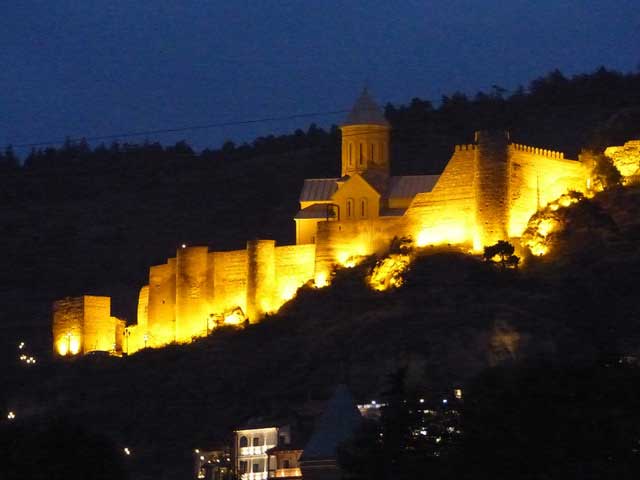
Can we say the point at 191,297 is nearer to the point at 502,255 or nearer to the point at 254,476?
the point at 502,255

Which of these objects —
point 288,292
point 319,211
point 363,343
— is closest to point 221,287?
point 288,292

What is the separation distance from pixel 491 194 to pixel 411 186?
24.2 ft

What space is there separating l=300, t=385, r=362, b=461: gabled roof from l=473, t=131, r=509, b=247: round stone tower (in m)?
22.2

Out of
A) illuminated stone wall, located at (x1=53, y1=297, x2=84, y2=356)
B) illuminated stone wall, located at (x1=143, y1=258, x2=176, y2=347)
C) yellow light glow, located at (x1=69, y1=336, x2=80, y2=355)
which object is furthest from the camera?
illuminated stone wall, located at (x1=53, y1=297, x2=84, y2=356)

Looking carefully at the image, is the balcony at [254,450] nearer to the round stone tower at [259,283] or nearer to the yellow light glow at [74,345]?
the round stone tower at [259,283]

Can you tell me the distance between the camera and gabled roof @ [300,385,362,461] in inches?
2111

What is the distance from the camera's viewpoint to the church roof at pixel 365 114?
286ft

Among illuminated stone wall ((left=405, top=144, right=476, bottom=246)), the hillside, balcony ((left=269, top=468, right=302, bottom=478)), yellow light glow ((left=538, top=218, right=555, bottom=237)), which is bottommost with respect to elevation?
balcony ((left=269, top=468, right=302, bottom=478))

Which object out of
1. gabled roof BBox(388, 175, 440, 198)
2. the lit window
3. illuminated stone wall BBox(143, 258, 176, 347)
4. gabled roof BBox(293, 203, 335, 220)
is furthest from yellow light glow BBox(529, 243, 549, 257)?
illuminated stone wall BBox(143, 258, 176, 347)

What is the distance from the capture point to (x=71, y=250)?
143m

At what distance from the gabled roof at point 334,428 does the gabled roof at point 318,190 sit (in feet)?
102

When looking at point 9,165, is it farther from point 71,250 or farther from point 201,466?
point 201,466

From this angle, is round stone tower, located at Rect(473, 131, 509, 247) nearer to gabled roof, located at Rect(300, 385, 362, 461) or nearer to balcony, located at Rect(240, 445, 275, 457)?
balcony, located at Rect(240, 445, 275, 457)

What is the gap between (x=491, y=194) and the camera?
7831 cm
